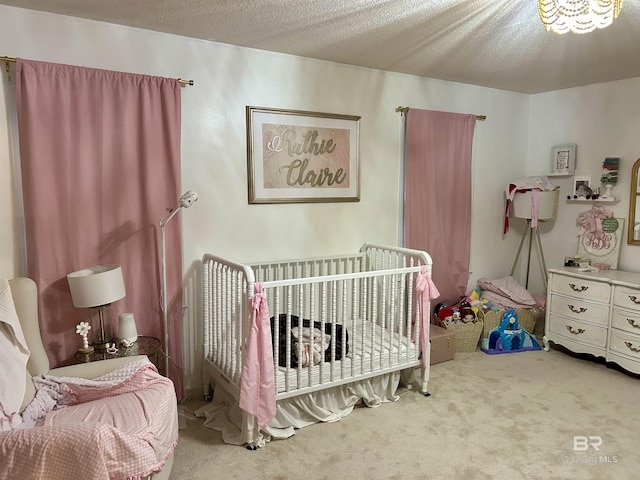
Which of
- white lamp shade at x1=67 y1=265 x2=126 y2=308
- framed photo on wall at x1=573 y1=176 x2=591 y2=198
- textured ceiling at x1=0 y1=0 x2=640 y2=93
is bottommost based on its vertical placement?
white lamp shade at x1=67 y1=265 x2=126 y2=308

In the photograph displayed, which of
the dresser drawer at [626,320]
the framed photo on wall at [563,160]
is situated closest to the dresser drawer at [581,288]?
the dresser drawer at [626,320]

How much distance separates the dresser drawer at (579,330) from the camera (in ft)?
11.9

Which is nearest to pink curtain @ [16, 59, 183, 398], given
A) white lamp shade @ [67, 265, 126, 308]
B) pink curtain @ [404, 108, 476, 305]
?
white lamp shade @ [67, 265, 126, 308]

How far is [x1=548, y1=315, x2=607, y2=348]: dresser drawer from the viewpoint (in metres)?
3.62

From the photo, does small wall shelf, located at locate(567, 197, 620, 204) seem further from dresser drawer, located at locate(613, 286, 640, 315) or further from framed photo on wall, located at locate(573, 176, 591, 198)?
dresser drawer, located at locate(613, 286, 640, 315)

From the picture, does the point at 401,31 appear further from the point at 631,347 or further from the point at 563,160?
the point at 631,347

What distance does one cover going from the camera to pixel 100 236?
2.66 meters

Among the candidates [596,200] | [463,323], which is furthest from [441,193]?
[596,200]

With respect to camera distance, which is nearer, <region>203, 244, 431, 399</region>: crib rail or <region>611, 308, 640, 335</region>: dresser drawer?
<region>203, 244, 431, 399</region>: crib rail

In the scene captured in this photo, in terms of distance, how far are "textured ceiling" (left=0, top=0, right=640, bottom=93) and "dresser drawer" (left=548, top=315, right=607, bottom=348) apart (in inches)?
79.1

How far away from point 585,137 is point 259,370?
362cm

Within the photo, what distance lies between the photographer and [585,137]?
4191mm

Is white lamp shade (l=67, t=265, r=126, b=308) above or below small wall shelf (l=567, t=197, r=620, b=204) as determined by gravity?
below

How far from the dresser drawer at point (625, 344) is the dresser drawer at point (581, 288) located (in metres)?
0.27
